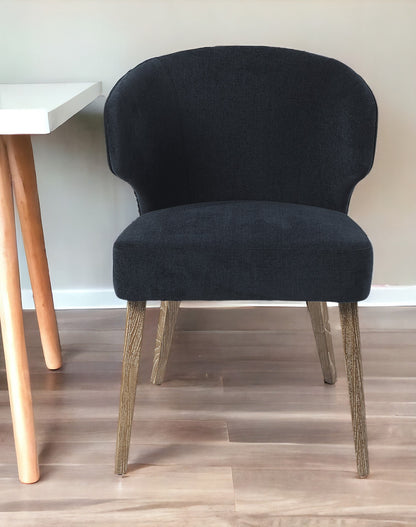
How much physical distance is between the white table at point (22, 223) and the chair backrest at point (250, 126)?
0.20 meters

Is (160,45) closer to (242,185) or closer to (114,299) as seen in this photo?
(242,185)

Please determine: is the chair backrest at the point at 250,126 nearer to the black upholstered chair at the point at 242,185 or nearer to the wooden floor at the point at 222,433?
the black upholstered chair at the point at 242,185

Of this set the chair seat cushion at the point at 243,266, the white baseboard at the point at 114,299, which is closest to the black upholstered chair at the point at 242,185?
the chair seat cushion at the point at 243,266

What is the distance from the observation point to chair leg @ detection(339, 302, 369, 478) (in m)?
1.16

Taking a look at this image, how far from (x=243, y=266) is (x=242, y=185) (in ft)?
1.45

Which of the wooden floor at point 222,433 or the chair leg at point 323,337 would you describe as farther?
the chair leg at point 323,337

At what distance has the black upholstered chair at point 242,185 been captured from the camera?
113 cm

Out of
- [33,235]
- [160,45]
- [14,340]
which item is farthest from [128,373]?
[160,45]

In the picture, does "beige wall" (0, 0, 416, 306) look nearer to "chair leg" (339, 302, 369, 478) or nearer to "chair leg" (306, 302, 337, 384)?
"chair leg" (306, 302, 337, 384)

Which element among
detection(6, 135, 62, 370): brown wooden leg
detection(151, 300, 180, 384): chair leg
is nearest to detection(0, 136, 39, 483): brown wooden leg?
detection(6, 135, 62, 370): brown wooden leg

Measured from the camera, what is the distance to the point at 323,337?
4.93 ft

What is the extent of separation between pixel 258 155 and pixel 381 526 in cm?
82

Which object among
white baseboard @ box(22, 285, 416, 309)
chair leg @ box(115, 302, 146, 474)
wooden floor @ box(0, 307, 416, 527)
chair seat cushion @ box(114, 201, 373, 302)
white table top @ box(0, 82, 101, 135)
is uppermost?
white table top @ box(0, 82, 101, 135)

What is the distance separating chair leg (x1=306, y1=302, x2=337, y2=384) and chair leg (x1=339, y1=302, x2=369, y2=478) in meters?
0.31
